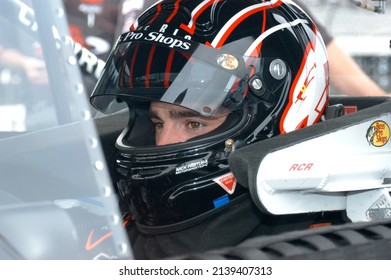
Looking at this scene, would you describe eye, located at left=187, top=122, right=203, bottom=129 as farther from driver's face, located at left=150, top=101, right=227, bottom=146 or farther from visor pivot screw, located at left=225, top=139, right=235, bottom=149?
visor pivot screw, located at left=225, top=139, right=235, bottom=149

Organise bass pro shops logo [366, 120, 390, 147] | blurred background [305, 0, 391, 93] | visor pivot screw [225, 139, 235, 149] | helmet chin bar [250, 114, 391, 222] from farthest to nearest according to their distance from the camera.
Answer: blurred background [305, 0, 391, 93] < visor pivot screw [225, 139, 235, 149] < bass pro shops logo [366, 120, 390, 147] < helmet chin bar [250, 114, 391, 222]

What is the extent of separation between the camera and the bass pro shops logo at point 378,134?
4.63 feet

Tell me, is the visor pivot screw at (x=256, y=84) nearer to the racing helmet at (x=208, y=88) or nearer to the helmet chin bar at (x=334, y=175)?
the racing helmet at (x=208, y=88)

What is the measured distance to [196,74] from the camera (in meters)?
1.53

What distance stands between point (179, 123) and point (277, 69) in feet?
0.79

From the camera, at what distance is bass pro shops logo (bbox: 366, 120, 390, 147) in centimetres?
141

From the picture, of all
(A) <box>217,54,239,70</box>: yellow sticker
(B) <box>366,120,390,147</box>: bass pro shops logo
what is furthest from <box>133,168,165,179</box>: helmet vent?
(B) <box>366,120,390,147</box>: bass pro shops logo

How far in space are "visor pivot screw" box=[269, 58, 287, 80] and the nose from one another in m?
0.23

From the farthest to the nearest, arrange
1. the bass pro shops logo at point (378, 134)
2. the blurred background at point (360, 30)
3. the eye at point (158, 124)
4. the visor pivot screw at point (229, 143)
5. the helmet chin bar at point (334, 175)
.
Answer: the blurred background at point (360, 30), the eye at point (158, 124), the visor pivot screw at point (229, 143), the bass pro shops logo at point (378, 134), the helmet chin bar at point (334, 175)

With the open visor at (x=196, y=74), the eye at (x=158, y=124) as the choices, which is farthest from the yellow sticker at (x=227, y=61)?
the eye at (x=158, y=124)
